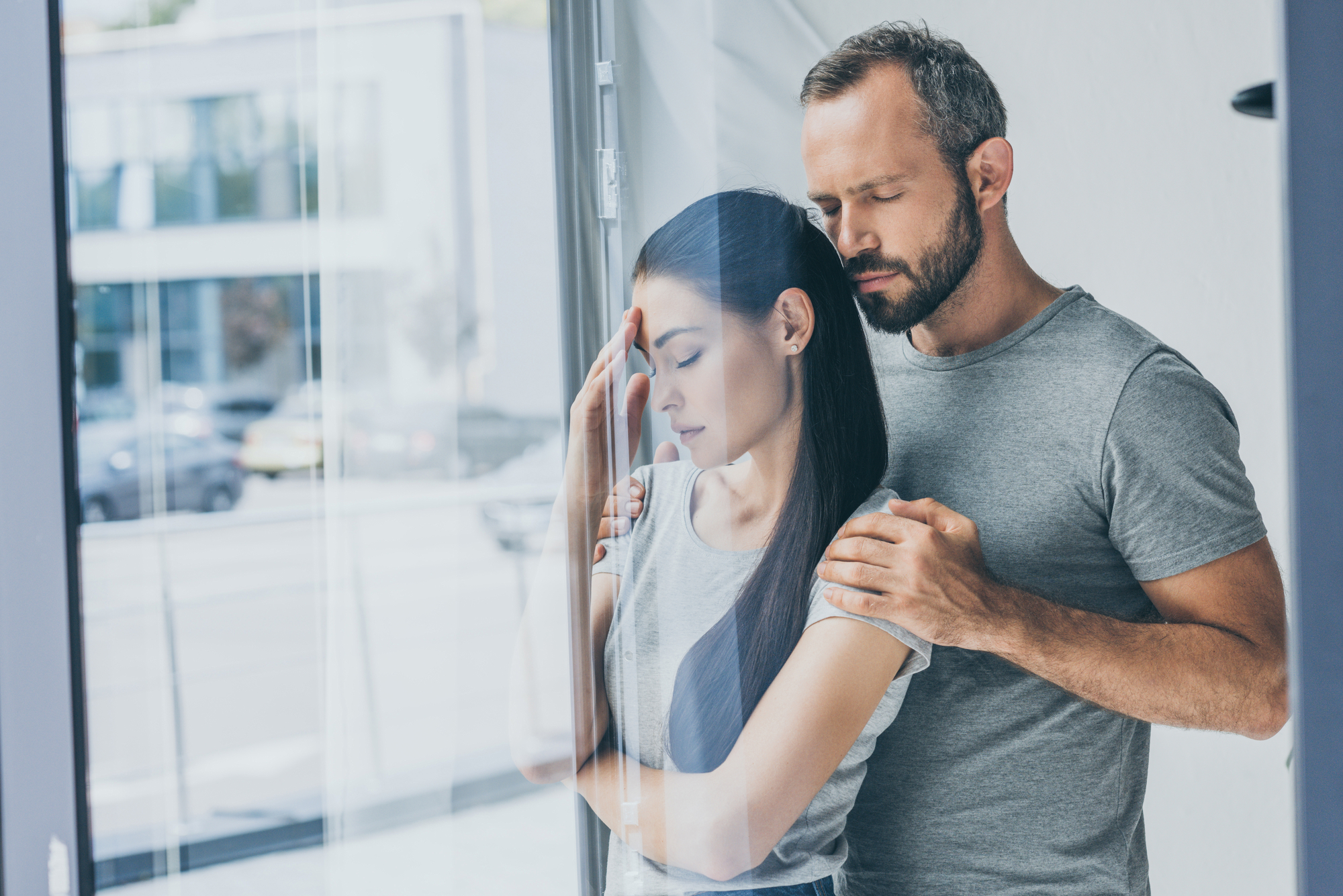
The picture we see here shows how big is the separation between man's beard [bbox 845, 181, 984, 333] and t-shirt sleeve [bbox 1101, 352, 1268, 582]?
0.58 feet

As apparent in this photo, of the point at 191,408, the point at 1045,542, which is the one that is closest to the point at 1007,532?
the point at 1045,542

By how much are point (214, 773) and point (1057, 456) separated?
1.26 metres

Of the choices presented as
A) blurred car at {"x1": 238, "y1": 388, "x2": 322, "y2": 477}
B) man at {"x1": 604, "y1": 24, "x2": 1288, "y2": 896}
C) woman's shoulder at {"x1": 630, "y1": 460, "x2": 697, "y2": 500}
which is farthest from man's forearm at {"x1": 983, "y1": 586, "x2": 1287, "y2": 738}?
blurred car at {"x1": 238, "y1": 388, "x2": 322, "y2": 477}

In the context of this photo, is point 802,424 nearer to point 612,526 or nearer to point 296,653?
point 612,526

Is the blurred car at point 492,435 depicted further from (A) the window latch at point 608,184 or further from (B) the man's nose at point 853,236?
(B) the man's nose at point 853,236

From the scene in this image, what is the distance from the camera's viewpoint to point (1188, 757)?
0.78 m

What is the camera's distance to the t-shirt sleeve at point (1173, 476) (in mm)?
760

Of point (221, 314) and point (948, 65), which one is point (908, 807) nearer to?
point (948, 65)

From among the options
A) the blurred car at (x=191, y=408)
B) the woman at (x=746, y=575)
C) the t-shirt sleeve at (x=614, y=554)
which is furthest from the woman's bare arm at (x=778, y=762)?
the blurred car at (x=191, y=408)

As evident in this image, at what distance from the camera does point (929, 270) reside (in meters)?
0.86

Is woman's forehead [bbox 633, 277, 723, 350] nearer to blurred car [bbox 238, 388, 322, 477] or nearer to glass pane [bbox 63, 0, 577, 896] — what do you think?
glass pane [bbox 63, 0, 577, 896]

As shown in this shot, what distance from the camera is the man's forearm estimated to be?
76 centimetres

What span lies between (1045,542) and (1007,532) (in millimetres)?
32

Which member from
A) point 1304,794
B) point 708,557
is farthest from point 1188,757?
point 708,557
